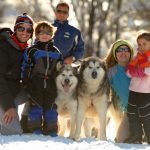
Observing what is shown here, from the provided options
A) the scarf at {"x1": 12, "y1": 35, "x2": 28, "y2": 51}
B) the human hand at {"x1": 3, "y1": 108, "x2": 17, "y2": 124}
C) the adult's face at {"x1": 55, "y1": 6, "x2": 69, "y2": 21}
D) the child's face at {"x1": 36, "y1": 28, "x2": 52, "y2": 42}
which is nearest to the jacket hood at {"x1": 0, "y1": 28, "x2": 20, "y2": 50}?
the scarf at {"x1": 12, "y1": 35, "x2": 28, "y2": 51}

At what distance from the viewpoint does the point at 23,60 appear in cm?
638

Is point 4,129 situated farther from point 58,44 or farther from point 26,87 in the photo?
point 58,44

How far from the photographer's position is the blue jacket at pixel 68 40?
25.1 ft

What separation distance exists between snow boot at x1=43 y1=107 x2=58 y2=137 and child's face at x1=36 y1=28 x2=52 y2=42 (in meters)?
1.04

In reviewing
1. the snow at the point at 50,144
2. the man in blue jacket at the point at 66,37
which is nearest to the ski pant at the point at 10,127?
the snow at the point at 50,144

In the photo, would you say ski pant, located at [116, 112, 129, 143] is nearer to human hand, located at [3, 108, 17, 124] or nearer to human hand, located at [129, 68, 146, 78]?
human hand, located at [129, 68, 146, 78]

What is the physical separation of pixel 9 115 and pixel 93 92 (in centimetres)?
129

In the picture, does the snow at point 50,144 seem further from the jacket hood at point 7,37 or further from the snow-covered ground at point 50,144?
the jacket hood at point 7,37

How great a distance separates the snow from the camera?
5.22m

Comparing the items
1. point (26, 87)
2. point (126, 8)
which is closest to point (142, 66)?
point (26, 87)

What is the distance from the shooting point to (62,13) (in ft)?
25.3

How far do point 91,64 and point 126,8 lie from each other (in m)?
18.9

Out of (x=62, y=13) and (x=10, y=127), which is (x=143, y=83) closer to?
(x=10, y=127)

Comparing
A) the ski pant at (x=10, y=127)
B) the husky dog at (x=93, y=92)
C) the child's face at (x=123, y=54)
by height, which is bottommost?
the ski pant at (x=10, y=127)
